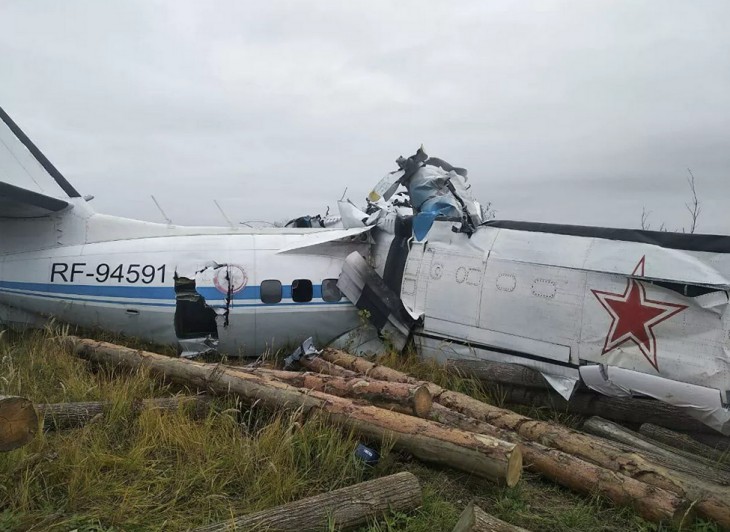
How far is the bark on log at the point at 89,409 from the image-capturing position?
16.9 feet

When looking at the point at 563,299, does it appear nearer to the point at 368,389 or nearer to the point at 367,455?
the point at 368,389

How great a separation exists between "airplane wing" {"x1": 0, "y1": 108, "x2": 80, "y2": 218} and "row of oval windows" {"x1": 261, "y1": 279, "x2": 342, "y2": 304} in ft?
13.1

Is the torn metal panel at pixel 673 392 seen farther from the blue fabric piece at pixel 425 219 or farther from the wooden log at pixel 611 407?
the blue fabric piece at pixel 425 219

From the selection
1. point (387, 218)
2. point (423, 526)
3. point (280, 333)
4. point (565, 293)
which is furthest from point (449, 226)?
point (423, 526)

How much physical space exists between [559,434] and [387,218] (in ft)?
15.4

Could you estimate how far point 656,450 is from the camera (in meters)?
5.24

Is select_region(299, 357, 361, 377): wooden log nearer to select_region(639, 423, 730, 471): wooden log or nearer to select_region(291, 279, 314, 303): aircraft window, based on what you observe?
select_region(291, 279, 314, 303): aircraft window

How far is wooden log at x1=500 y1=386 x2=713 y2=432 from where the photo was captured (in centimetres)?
593

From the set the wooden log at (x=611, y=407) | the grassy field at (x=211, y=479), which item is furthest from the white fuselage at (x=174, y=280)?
the wooden log at (x=611, y=407)

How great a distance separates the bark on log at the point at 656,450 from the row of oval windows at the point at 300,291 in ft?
13.9

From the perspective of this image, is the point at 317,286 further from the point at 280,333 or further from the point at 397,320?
the point at 397,320

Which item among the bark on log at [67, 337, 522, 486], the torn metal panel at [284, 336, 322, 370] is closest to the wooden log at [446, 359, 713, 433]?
the torn metal panel at [284, 336, 322, 370]

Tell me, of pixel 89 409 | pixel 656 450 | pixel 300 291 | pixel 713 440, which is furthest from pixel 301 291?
pixel 713 440

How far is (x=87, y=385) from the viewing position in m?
6.19
